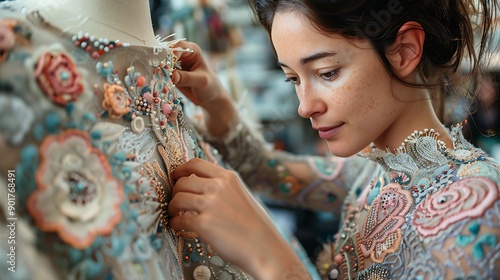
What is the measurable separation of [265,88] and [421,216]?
1.54 m

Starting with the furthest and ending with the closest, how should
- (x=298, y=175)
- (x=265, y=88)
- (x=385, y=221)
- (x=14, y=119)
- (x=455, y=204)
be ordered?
(x=265, y=88) < (x=298, y=175) < (x=385, y=221) < (x=455, y=204) < (x=14, y=119)

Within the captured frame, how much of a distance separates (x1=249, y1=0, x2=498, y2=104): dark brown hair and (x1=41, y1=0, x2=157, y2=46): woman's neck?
29 centimetres

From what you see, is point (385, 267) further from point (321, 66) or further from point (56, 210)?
point (56, 210)

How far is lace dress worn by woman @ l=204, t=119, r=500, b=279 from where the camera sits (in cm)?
69

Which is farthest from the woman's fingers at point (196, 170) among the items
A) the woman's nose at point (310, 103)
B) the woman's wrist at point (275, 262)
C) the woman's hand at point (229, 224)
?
the woman's nose at point (310, 103)

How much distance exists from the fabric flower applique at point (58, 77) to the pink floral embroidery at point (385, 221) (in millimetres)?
519

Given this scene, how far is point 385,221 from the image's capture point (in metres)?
0.83

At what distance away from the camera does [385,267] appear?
0.78 meters

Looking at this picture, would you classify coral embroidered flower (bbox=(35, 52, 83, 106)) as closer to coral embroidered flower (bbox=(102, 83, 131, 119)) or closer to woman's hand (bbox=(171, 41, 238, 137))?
coral embroidered flower (bbox=(102, 83, 131, 119))

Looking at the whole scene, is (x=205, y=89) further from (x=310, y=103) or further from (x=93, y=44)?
(x=93, y=44)

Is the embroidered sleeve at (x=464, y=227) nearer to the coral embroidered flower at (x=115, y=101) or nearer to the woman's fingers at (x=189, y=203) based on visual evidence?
the woman's fingers at (x=189, y=203)

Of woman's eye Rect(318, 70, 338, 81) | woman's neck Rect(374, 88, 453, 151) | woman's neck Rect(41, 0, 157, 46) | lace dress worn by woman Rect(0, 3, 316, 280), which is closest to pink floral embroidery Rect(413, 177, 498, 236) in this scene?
woman's neck Rect(374, 88, 453, 151)

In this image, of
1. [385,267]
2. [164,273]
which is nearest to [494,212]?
[385,267]

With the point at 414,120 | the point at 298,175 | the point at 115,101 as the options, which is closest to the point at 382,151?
the point at 414,120
